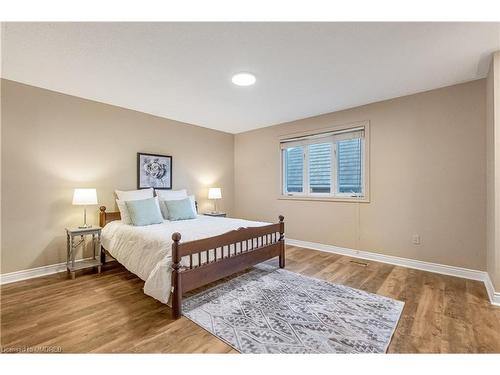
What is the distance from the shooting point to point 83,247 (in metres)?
3.30

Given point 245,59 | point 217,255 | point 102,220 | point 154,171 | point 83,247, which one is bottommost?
point 83,247

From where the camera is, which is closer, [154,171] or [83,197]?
[83,197]

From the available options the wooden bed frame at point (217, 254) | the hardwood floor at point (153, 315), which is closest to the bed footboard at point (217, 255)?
the wooden bed frame at point (217, 254)

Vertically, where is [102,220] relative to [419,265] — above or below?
above

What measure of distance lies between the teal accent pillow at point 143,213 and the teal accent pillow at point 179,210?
11.3 inches

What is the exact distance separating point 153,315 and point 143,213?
149cm

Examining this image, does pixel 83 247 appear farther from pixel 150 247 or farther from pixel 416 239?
pixel 416 239

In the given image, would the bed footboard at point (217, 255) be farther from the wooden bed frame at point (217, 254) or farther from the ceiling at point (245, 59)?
the ceiling at point (245, 59)

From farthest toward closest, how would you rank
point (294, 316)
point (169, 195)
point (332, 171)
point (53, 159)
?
point (332, 171)
point (169, 195)
point (53, 159)
point (294, 316)

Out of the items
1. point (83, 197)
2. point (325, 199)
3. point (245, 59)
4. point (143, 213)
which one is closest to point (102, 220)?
point (83, 197)

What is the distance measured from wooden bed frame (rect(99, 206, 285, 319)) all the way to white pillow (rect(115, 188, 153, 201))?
0.94ft

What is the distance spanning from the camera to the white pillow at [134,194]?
11.4ft

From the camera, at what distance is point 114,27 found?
1.82 m

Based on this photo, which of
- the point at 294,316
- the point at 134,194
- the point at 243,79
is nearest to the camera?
the point at 294,316
